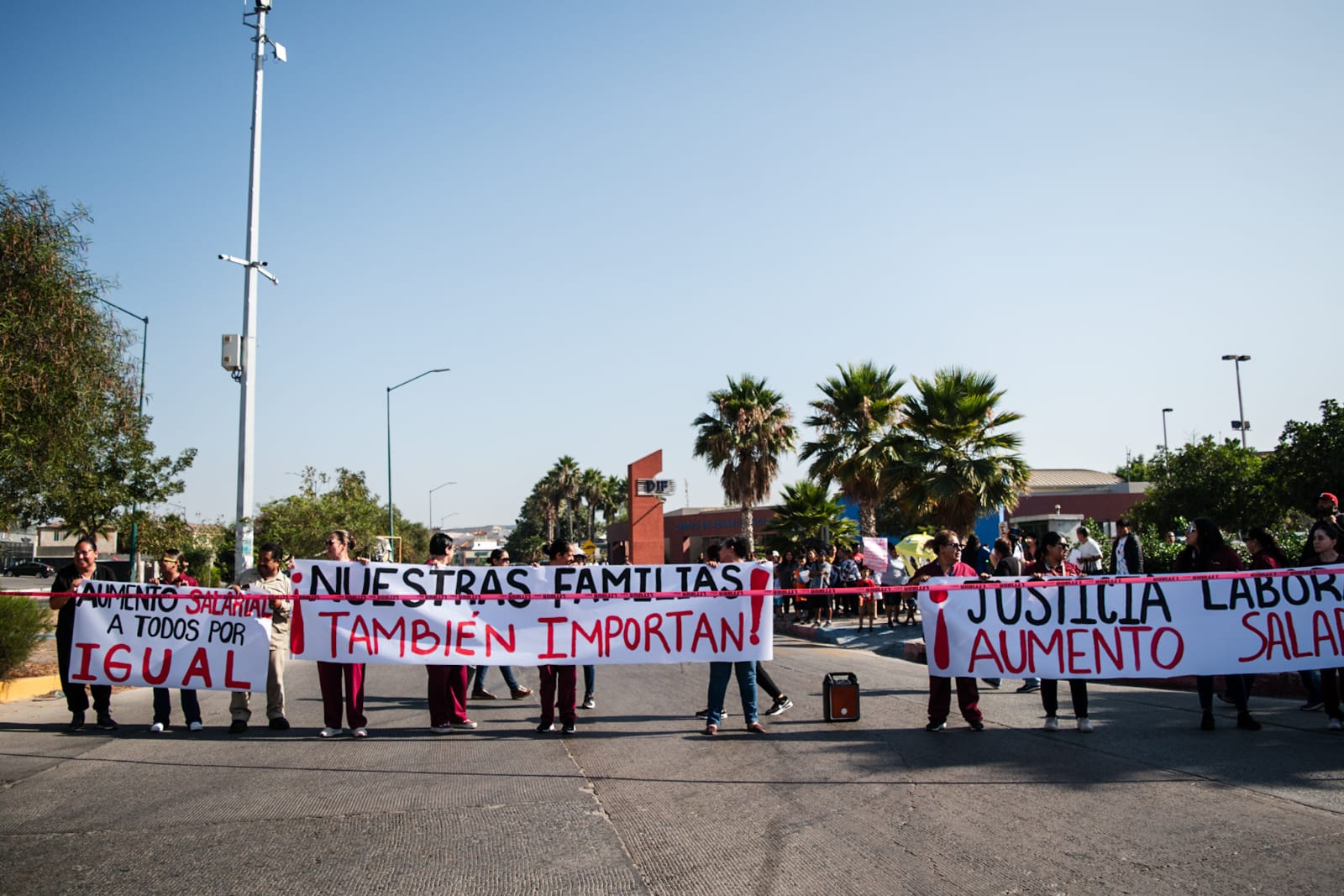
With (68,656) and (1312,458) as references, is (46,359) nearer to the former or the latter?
(68,656)

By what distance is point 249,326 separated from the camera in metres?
18.8

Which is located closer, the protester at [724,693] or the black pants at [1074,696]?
the black pants at [1074,696]

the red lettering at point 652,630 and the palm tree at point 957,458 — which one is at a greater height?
the palm tree at point 957,458

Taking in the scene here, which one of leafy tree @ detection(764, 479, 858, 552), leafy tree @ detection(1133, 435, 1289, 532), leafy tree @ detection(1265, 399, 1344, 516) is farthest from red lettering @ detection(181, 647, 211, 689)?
leafy tree @ detection(1133, 435, 1289, 532)

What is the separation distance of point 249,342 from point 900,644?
14199 millimetres

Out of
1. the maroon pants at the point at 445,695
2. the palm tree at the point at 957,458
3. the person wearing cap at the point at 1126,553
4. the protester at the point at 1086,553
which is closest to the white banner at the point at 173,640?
the maroon pants at the point at 445,695

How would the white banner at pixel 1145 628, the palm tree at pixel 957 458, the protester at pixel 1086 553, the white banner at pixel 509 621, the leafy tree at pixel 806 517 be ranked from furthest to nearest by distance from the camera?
1. the leafy tree at pixel 806 517
2. the palm tree at pixel 957 458
3. the protester at pixel 1086 553
4. the white banner at pixel 509 621
5. the white banner at pixel 1145 628

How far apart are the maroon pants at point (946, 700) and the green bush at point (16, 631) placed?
11393 mm

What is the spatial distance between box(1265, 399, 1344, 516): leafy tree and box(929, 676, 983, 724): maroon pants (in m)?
25.3

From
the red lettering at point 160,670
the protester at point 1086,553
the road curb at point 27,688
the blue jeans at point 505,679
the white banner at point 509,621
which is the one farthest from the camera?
the protester at point 1086,553

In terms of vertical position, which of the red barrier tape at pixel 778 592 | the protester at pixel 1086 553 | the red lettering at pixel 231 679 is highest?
the protester at pixel 1086 553

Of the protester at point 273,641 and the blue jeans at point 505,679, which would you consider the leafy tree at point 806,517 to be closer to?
the blue jeans at point 505,679

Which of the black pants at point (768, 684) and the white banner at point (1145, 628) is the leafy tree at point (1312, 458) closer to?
the white banner at point (1145, 628)

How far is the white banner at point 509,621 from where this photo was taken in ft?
29.2
